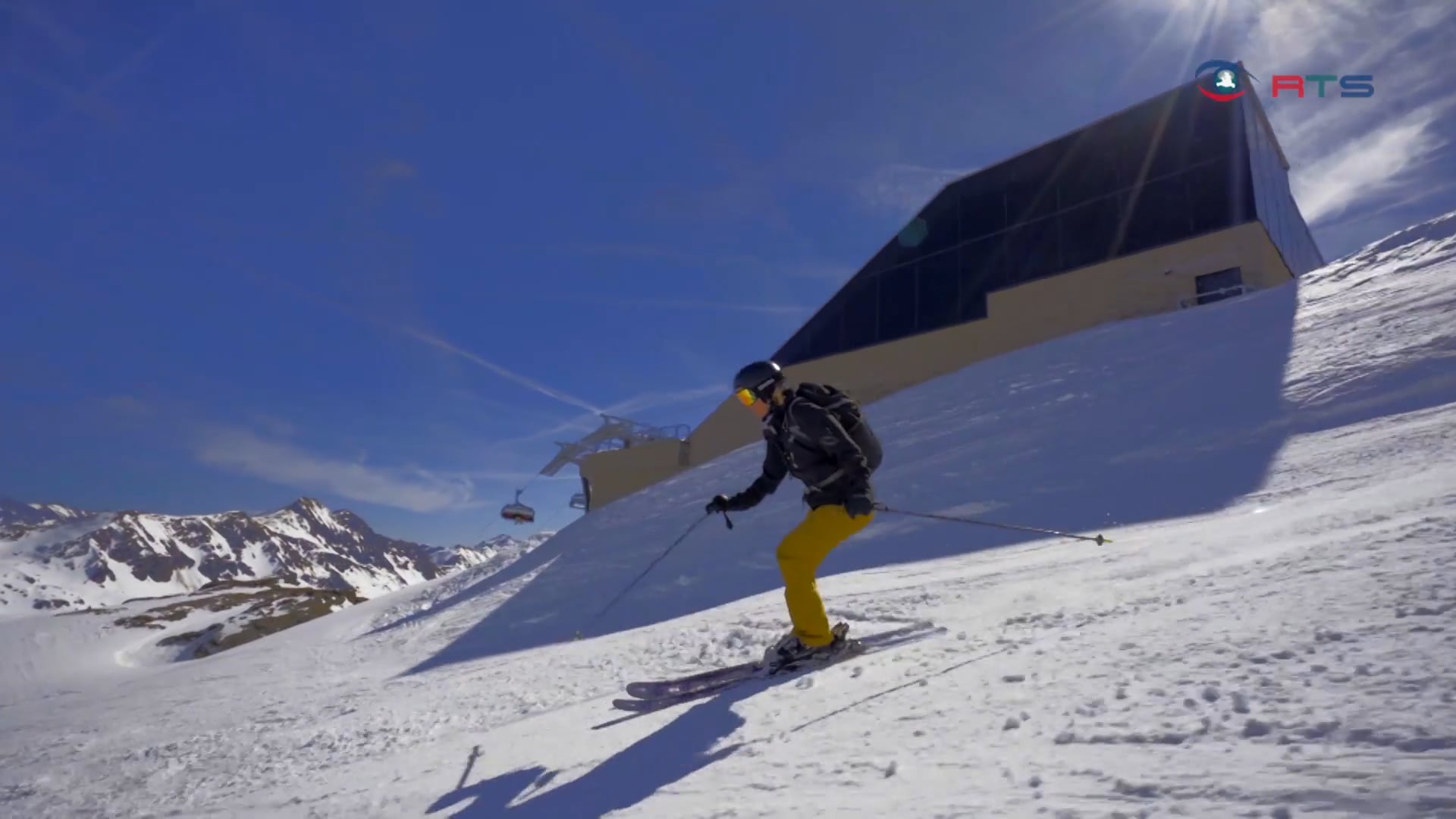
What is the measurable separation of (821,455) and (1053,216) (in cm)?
2111

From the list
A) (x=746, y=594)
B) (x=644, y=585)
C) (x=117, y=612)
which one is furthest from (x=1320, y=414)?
(x=117, y=612)

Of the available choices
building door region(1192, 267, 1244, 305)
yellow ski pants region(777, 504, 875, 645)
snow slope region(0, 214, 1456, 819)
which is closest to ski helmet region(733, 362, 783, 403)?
yellow ski pants region(777, 504, 875, 645)

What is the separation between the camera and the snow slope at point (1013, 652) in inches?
88.7

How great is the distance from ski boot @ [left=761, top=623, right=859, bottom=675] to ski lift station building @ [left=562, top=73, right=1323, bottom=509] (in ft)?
58.6

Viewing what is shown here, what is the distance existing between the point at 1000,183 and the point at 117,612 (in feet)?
106

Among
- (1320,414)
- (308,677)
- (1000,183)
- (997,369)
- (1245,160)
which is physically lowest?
(308,677)

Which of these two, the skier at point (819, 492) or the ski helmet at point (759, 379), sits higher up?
the ski helmet at point (759, 379)

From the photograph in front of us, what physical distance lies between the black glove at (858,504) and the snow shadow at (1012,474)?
5.30 ft

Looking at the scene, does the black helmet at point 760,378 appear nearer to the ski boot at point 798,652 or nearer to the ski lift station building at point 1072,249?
the ski boot at point 798,652

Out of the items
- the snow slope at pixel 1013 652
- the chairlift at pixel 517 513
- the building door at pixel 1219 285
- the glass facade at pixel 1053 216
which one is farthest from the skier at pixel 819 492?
the chairlift at pixel 517 513

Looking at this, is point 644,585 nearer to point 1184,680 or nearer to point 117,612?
point 1184,680

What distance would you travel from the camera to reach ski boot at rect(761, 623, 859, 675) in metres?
4.43

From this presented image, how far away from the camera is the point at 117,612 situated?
2633 cm

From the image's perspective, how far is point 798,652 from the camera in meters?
4.45
